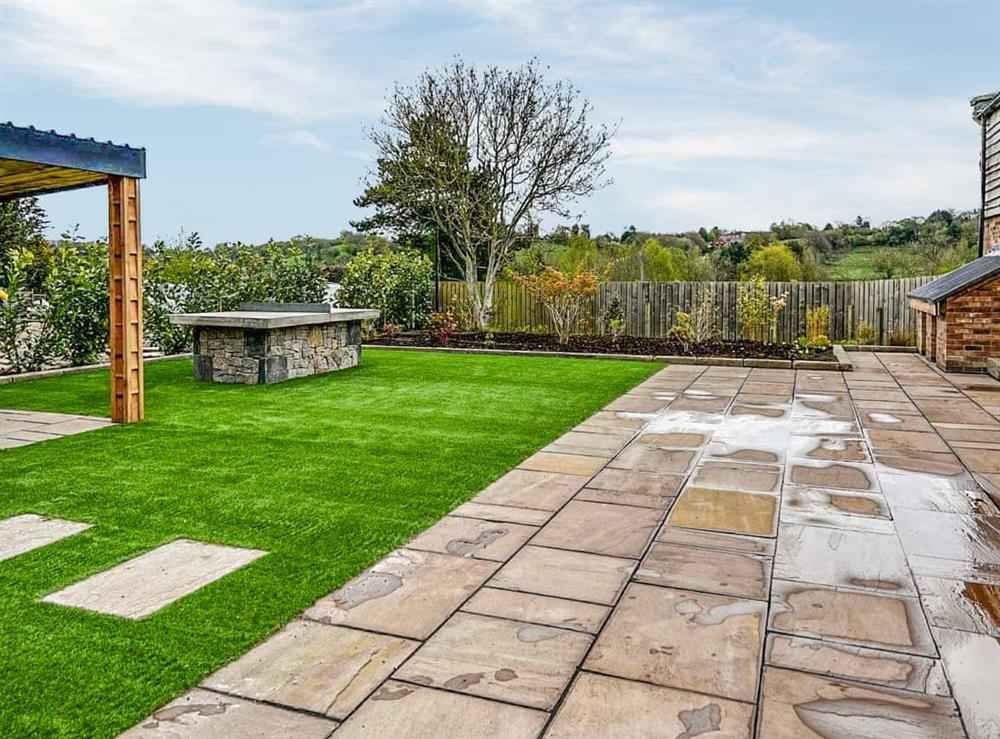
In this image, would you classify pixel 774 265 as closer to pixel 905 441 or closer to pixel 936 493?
pixel 905 441

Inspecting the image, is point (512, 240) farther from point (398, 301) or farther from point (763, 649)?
point (763, 649)

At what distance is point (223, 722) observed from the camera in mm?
1803

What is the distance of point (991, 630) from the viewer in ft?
7.57

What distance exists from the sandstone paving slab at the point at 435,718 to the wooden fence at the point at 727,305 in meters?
11.8

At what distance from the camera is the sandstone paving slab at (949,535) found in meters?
2.99

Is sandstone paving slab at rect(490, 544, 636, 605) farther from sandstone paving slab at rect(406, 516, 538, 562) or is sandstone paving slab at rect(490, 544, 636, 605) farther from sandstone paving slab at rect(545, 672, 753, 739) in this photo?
sandstone paving slab at rect(545, 672, 753, 739)

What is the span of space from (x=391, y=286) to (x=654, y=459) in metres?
9.49

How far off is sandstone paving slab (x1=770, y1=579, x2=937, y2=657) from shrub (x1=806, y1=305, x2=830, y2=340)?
10620 millimetres

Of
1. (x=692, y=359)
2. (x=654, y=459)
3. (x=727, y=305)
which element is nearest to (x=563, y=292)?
(x=727, y=305)

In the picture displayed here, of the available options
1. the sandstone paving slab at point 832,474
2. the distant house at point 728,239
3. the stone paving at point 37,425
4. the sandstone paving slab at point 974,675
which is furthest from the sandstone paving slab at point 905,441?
the distant house at point 728,239

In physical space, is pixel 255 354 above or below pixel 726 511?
above

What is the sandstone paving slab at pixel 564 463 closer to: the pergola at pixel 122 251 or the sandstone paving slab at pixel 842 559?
the sandstone paving slab at pixel 842 559

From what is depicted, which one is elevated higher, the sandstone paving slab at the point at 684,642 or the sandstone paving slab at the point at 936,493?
the sandstone paving slab at the point at 936,493

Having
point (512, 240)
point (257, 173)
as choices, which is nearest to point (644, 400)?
point (512, 240)
